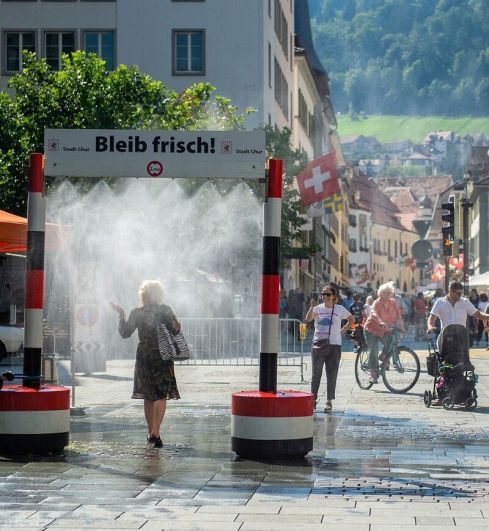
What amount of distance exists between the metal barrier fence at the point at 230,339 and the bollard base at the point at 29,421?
49.3ft

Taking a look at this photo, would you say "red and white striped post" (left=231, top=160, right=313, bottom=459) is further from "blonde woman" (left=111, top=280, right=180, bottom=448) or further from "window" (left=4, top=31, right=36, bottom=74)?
"window" (left=4, top=31, right=36, bottom=74)

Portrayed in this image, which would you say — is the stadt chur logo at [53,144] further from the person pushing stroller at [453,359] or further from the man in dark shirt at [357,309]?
the man in dark shirt at [357,309]

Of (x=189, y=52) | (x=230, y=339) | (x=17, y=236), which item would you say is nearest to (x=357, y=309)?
(x=189, y=52)

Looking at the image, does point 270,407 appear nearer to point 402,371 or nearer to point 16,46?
point 402,371

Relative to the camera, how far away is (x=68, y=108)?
132ft

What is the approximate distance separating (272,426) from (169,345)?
1.83m

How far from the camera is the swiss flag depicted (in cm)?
4800

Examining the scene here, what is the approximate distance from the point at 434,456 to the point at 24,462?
3.50m

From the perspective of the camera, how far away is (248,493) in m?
10.3

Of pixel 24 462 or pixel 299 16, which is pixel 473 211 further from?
pixel 24 462

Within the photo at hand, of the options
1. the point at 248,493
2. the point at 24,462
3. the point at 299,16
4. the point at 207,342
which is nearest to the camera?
the point at 248,493

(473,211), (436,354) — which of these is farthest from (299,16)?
(436,354)

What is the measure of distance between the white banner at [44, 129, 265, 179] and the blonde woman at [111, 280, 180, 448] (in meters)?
1.68

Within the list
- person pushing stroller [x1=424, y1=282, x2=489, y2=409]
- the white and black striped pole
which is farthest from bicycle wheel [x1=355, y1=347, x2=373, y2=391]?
the white and black striped pole
